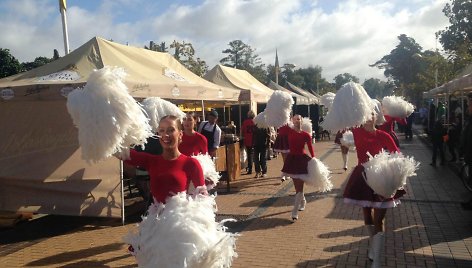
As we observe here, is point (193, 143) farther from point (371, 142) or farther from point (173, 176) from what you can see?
point (173, 176)

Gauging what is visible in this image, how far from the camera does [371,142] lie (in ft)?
16.8

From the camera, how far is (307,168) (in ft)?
24.3

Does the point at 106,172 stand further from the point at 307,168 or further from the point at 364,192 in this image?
the point at 364,192

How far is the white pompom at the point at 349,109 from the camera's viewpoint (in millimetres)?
5152

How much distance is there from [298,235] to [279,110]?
15.5 feet

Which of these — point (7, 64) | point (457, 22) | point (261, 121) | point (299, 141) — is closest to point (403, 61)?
point (457, 22)

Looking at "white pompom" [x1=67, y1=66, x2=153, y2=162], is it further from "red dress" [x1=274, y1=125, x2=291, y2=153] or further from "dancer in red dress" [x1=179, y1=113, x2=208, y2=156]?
"red dress" [x1=274, y1=125, x2=291, y2=153]

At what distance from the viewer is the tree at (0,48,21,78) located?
28.7m

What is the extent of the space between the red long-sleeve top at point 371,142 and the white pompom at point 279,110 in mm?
5316

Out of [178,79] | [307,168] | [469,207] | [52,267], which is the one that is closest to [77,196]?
[52,267]

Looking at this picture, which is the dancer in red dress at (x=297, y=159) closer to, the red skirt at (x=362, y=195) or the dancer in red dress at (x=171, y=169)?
the red skirt at (x=362, y=195)

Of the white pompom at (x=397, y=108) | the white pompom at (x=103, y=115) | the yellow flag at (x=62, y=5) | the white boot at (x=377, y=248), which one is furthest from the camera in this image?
the yellow flag at (x=62, y=5)

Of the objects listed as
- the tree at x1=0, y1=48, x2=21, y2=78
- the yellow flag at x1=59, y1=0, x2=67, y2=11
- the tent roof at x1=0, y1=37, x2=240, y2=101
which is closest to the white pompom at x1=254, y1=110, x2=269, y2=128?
the tent roof at x1=0, y1=37, x2=240, y2=101

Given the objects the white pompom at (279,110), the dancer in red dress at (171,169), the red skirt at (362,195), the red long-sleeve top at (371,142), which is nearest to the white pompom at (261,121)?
the white pompom at (279,110)
